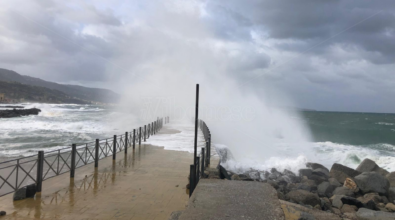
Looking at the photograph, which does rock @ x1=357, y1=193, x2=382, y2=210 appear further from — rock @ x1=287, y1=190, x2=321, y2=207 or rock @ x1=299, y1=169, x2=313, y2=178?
rock @ x1=299, y1=169, x2=313, y2=178

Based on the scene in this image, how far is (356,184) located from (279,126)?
3160cm

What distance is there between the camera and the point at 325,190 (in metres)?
9.48

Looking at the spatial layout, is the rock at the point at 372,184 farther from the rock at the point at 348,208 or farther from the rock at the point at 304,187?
the rock at the point at 348,208

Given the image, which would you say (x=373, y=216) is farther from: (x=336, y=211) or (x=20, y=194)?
(x=20, y=194)

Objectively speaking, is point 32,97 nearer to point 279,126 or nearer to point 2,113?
point 2,113

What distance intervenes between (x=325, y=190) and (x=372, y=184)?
5.28 feet

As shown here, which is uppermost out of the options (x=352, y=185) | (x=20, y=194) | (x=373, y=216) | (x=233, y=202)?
(x=233, y=202)

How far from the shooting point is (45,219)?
473 cm

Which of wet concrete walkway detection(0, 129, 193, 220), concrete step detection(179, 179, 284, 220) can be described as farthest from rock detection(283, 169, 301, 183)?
concrete step detection(179, 179, 284, 220)

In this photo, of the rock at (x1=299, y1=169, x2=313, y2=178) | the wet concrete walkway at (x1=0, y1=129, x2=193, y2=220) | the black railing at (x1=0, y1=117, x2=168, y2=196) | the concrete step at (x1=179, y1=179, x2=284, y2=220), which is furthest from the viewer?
the rock at (x1=299, y1=169, x2=313, y2=178)

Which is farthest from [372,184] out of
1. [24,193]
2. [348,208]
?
[24,193]

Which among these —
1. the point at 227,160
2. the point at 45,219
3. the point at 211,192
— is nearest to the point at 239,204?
the point at 211,192

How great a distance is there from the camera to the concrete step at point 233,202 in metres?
3.33

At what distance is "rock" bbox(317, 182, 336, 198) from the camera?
929 centimetres
